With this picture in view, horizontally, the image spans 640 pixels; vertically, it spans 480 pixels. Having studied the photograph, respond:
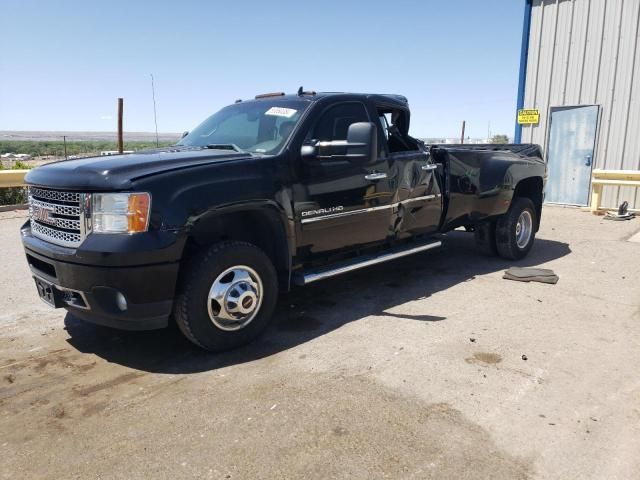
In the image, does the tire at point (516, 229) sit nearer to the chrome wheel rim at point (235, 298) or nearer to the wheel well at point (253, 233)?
the wheel well at point (253, 233)

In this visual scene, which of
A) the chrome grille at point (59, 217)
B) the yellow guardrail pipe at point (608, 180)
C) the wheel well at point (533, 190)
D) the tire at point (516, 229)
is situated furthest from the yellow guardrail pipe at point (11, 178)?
the yellow guardrail pipe at point (608, 180)

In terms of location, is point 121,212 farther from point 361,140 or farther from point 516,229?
point 516,229

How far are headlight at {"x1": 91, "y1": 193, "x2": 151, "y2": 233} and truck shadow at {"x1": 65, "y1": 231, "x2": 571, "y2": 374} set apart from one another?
1.06 meters

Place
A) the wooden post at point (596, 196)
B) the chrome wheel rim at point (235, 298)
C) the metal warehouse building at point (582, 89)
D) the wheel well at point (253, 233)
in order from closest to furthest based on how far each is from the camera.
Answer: the chrome wheel rim at point (235, 298) < the wheel well at point (253, 233) < the metal warehouse building at point (582, 89) < the wooden post at point (596, 196)

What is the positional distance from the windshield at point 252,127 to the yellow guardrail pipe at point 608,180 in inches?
346

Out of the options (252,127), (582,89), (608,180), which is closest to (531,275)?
(252,127)

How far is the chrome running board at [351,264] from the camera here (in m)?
4.42

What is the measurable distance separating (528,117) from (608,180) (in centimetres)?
261

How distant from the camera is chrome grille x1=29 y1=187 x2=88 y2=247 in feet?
11.6

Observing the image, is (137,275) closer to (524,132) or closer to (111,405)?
(111,405)

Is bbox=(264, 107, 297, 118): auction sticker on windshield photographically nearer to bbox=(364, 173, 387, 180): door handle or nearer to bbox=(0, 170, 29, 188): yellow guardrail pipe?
bbox=(364, 173, 387, 180): door handle

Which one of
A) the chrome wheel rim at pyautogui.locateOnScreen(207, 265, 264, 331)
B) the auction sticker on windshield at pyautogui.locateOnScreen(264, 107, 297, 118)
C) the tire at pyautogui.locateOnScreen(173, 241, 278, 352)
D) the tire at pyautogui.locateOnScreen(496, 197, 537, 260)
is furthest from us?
the tire at pyautogui.locateOnScreen(496, 197, 537, 260)

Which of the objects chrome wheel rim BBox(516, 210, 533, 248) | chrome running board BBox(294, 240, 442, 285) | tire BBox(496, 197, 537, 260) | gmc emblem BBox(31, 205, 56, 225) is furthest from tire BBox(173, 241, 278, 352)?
chrome wheel rim BBox(516, 210, 533, 248)

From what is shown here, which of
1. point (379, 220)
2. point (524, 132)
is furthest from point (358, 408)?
point (524, 132)
